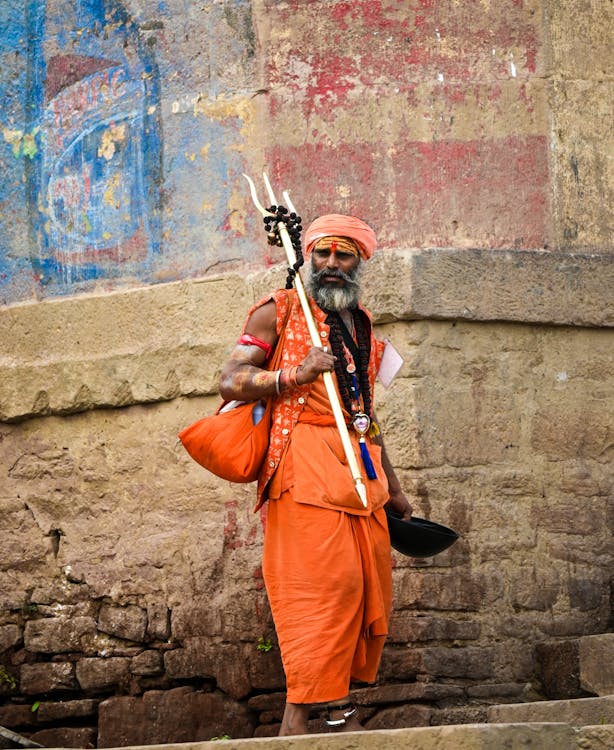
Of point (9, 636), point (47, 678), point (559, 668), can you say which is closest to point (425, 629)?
point (559, 668)

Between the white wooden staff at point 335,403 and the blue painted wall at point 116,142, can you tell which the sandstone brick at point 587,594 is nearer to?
the white wooden staff at point 335,403

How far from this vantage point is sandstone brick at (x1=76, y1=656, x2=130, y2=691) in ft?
24.1

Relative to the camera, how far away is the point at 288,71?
7512 mm

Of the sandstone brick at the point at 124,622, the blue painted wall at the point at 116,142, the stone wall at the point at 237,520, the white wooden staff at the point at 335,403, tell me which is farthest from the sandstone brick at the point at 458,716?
the blue painted wall at the point at 116,142

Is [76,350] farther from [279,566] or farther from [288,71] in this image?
[279,566]

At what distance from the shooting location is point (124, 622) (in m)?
7.43

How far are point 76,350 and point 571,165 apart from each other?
2550 mm

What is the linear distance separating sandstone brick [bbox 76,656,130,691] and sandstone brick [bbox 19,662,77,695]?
0.05m

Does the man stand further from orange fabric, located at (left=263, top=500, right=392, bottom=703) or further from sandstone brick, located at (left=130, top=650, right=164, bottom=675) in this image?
sandstone brick, located at (left=130, top=650, right=164, bottom=675)

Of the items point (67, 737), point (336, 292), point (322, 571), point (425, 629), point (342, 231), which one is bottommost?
point (67, 737)

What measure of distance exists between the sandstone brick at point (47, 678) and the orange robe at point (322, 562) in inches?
79.8

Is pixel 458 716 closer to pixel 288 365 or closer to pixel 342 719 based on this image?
pixel 342 719

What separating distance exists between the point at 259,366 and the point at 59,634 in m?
2.29

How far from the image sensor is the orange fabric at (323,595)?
18.1 feet
